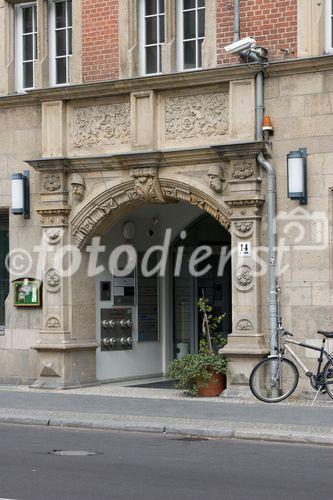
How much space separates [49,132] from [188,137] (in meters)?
2.72

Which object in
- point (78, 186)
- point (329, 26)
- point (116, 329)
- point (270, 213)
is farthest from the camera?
point (116, 329)

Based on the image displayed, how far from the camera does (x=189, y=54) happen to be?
1927cm

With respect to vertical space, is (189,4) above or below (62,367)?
above

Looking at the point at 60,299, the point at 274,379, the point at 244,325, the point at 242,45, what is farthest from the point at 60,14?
the point at 274,379

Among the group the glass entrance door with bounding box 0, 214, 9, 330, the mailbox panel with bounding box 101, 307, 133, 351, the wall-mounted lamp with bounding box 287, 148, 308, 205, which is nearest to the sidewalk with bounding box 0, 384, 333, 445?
the mailbox panel with bounding box 101, 307, 133, 351

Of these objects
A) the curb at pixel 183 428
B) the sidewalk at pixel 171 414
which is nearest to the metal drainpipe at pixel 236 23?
the sidewalk at pixel 171 414

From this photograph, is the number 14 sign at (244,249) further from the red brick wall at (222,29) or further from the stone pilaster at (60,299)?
the stone pilaster at (60,299)

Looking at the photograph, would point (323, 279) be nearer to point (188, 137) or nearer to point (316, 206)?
point (316, 206)

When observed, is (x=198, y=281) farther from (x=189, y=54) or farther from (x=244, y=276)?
(x=189, y=54)

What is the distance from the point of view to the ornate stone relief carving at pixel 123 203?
738 inches

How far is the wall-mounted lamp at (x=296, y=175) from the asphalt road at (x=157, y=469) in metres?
4.98

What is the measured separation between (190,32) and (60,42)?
8.60 feet

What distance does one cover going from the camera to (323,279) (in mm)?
17641

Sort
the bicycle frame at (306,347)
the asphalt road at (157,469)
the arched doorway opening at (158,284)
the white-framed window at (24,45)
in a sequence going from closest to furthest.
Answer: the asphalt road at (157,469) → the bicycle frame at (306,347) → the white-framed window at (24,45) → the arched doorway opening at (158,284)
